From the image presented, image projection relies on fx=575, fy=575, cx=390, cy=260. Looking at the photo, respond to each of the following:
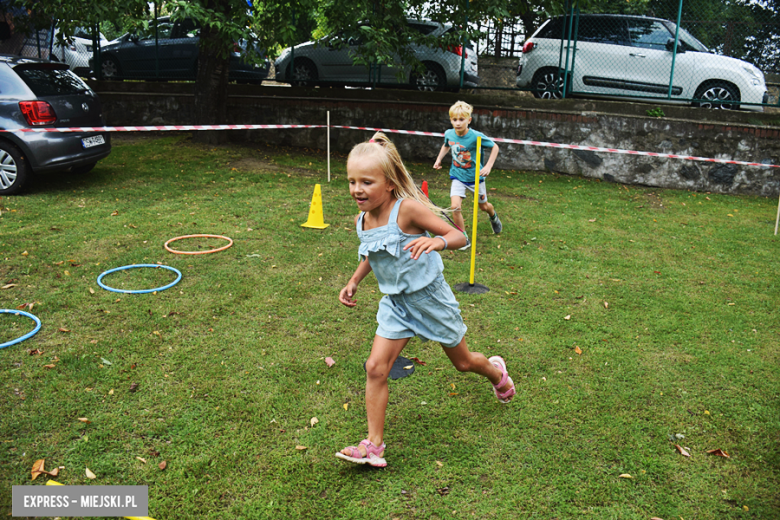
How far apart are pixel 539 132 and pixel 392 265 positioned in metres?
10.0

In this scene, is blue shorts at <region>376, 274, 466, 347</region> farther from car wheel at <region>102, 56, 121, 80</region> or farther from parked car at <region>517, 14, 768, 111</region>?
car wheel at <region>102, 56, 121, 80</region>

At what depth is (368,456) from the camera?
3.18 metres

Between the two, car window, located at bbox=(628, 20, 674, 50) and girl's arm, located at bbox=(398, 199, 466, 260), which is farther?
car window, located at bbox=(628, 20, 674, 50)

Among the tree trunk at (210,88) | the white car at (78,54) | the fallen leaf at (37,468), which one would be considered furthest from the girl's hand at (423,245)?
the white car at (78,54)

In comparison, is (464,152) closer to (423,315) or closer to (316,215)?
(316,215)

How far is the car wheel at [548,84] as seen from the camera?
1262 cm

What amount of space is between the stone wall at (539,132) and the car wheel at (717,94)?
946 millimetres

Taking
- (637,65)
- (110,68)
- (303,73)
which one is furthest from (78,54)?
(637,65)

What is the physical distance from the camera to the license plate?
9070mm

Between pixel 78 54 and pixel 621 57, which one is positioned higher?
pixel 78 54

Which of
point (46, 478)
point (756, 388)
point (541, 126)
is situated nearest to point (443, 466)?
point (46, 478)

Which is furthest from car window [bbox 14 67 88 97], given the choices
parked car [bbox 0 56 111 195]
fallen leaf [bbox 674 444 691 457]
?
fallen leaf [bbox 674 444 691 457]

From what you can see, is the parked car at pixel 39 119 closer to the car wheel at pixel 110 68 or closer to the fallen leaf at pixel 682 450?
the car wheel at pixel 110 68

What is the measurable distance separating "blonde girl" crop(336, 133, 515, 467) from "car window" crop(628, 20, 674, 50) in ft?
36.0
